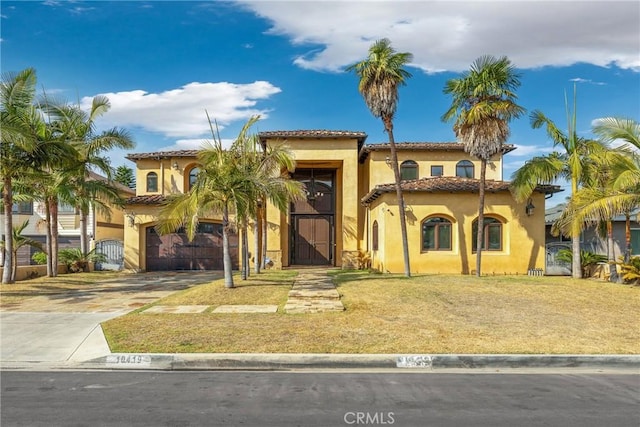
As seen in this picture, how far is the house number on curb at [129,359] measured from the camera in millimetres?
8227

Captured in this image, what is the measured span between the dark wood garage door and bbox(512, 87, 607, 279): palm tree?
13474 mm

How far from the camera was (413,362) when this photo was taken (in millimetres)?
8219

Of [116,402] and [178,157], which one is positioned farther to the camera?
[178,157]

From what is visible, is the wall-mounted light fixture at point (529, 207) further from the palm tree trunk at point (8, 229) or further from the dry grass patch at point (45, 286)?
the palm tree trunk at point (8, 229)

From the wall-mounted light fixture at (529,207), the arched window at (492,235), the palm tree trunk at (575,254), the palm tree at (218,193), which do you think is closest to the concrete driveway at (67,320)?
the palm tree at (218,193)

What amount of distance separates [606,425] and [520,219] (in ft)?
56.9

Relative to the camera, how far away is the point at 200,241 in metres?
26.0

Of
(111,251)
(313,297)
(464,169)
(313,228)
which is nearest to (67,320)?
(313,297)

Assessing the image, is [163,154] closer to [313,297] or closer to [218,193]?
[218,193]

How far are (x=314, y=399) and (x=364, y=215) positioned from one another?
20.7 m

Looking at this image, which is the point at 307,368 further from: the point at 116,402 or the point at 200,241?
the point at 200,241

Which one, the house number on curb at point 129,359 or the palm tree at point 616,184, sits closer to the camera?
the house number on curb at point 129,359

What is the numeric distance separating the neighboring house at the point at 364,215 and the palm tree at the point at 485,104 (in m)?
2.64

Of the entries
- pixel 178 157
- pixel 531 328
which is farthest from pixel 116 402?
pixel 178 157
